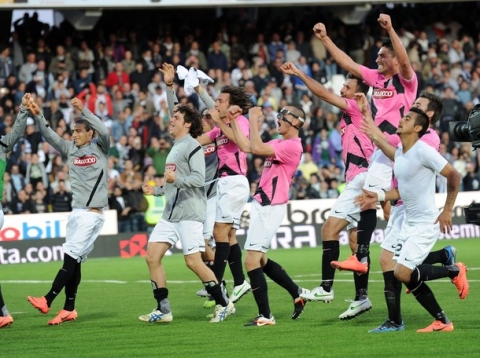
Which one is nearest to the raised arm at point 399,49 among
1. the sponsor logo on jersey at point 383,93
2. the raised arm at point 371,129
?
the sponsor logo on jersey at point 383,93

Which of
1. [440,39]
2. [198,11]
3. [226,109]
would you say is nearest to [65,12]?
[198,11]

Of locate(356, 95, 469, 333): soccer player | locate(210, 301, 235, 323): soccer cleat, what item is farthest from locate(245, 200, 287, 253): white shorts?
locate(356, 95, 469, 333): soccer player

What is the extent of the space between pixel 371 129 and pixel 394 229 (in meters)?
1.27

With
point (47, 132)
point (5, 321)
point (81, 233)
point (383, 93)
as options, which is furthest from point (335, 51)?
point (5, 321)

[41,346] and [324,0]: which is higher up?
[324,0]

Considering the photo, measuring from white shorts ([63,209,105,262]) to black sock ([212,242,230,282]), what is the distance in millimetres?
1699

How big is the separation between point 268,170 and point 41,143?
15801mm

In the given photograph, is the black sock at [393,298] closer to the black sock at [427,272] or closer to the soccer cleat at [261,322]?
the black sock at [427,272]

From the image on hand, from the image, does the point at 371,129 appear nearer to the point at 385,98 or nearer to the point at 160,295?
the point at 385,98

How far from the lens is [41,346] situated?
429 inches

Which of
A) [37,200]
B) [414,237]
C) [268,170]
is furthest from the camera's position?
[37,200]

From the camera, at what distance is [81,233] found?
13172mm

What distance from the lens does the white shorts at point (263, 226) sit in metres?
12.0

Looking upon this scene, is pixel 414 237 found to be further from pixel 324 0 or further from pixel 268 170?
pixel 324 0
